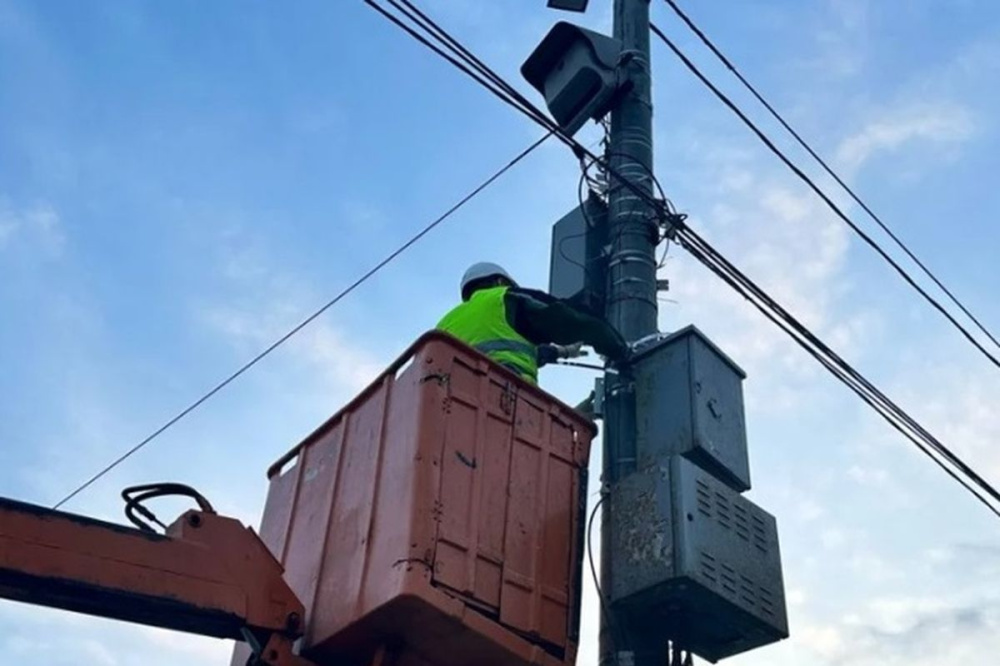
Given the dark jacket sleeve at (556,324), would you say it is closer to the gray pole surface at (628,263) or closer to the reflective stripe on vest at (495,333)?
the reflective stripe on vest at (495,333)

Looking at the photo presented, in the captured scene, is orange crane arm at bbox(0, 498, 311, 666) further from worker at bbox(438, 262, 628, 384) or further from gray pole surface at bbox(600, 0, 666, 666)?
worker at bbox(438, 262, 628, 384)

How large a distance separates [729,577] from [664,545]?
0.38 meters

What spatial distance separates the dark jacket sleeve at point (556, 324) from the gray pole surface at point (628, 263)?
0.66 ft

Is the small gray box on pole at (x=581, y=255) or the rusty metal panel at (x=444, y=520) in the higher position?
the small gray box on pole at (x=581, y=255)

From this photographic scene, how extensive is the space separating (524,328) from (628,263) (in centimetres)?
79

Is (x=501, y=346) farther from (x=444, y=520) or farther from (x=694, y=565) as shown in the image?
(x=694, y=565)

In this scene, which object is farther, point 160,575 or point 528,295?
point 528,295

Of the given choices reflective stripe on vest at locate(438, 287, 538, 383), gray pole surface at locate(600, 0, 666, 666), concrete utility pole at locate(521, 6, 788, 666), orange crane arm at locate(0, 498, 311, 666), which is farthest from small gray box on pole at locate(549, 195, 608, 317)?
orange crane arm at locate(0, 498, 311, 666)

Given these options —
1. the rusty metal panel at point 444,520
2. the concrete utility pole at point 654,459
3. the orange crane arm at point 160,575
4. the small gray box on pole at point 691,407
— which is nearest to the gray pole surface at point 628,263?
the concrete utility pole at point 654,459

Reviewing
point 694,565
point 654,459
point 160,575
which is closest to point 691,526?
point 694,565

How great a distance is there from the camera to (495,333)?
21.8 ft

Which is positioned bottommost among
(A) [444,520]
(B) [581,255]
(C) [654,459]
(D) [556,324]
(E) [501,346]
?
(A) [444,520]

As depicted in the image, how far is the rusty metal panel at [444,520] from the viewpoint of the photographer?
5.27m

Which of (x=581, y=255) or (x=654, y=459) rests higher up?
(x=581, y=255)
